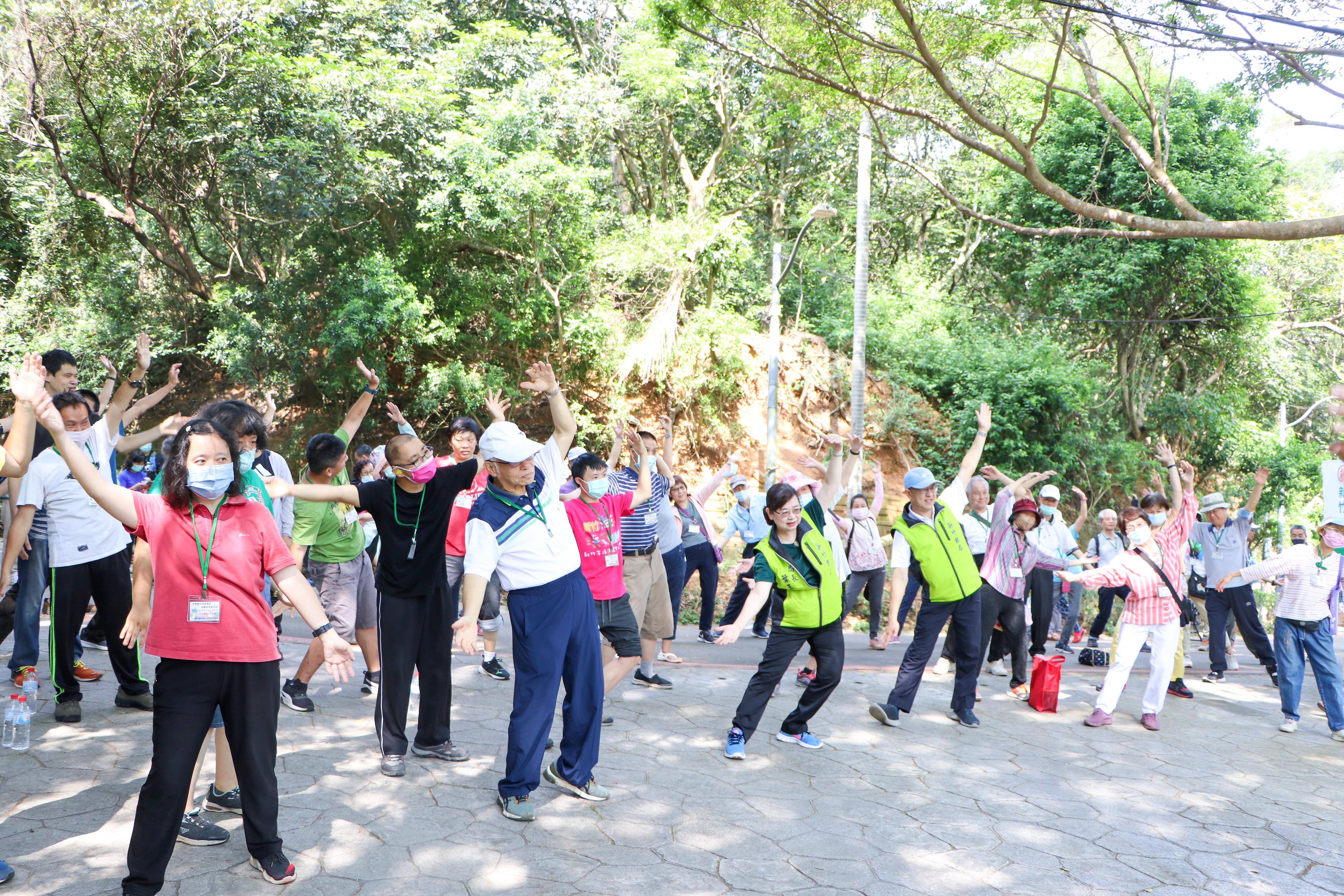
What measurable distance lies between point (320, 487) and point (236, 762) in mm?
1443

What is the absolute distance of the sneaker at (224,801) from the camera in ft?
13.8

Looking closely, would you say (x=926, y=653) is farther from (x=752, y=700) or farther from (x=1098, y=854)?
(x=1098, y=854)

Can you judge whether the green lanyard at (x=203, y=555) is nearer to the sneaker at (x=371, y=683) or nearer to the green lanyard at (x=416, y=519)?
the green lanyard at (x=416, y=519)

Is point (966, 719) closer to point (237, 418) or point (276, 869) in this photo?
point (276, 869)

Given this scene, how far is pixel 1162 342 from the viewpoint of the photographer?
2198 cm

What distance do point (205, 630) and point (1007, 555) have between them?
19.8 ft

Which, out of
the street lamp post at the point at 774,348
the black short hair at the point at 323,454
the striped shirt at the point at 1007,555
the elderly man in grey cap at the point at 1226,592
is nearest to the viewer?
the black short hair at the point at 323,454

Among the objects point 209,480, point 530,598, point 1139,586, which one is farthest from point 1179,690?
point 209,480

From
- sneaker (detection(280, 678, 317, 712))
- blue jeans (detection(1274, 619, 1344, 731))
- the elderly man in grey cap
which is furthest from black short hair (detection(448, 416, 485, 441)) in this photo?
the elderly man in grey cap

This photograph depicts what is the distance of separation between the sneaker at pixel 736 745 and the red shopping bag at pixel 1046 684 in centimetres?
299

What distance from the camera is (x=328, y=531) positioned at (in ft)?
19.5

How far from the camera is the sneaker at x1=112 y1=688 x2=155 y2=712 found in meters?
5.73

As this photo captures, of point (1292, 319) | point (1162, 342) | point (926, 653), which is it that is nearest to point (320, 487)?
point (926, 653)

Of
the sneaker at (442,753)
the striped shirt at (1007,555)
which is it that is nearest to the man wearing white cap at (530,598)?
the sneaker at (442,753)
